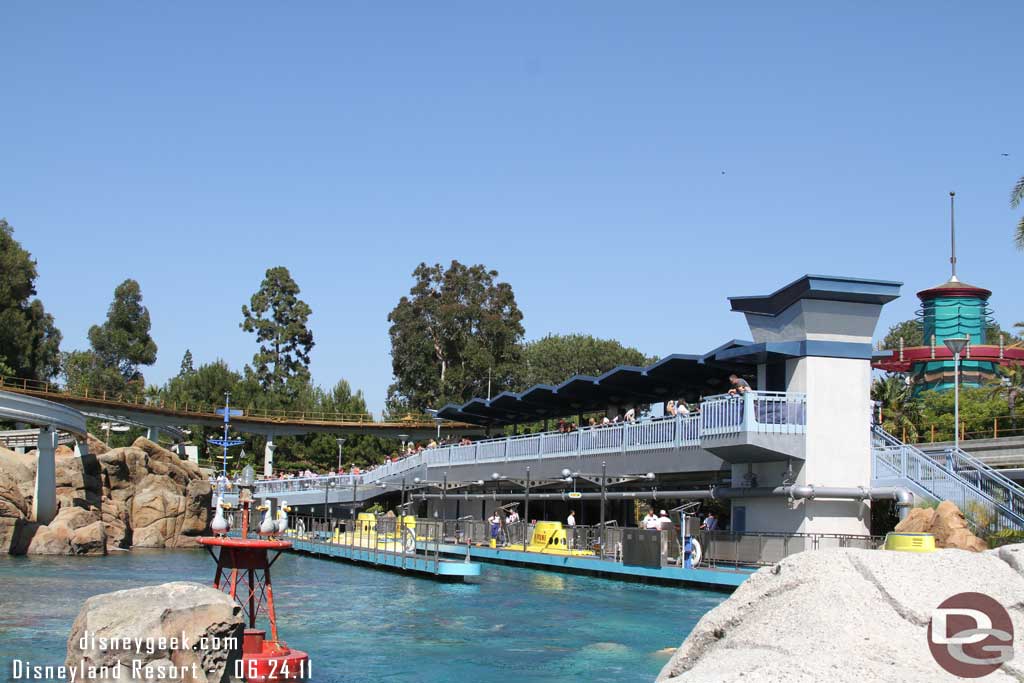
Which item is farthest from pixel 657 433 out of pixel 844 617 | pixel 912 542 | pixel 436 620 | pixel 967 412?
pixel 844 617

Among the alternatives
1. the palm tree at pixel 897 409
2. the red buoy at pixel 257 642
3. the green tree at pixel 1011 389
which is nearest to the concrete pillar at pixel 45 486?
the red buoy at pixel 257 642

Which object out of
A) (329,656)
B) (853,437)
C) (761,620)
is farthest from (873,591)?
(853,437)

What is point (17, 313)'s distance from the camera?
7594 centimetres

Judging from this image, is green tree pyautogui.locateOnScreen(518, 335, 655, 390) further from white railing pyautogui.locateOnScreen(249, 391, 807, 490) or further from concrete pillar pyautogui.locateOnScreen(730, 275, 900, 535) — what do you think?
concrete pillar pyautogui.locateOnScreen(730, 275, 900, 535)

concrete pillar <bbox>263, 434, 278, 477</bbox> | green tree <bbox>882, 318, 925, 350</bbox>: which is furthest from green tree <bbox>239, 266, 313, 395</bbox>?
green tree <bbox>882, 318, 925, 350</bbox>

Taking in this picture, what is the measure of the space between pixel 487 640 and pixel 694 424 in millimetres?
14770

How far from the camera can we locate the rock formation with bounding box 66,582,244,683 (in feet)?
31.1

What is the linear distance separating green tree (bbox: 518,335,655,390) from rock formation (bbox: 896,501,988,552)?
207 ft

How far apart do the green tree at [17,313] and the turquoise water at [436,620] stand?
4551cm

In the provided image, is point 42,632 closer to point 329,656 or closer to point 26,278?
point 329,656

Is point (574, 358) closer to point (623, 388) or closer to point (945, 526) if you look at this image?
point (623, 388)

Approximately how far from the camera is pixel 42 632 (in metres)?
19.0

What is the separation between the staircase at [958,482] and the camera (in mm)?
25391

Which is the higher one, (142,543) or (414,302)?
(414,302)
